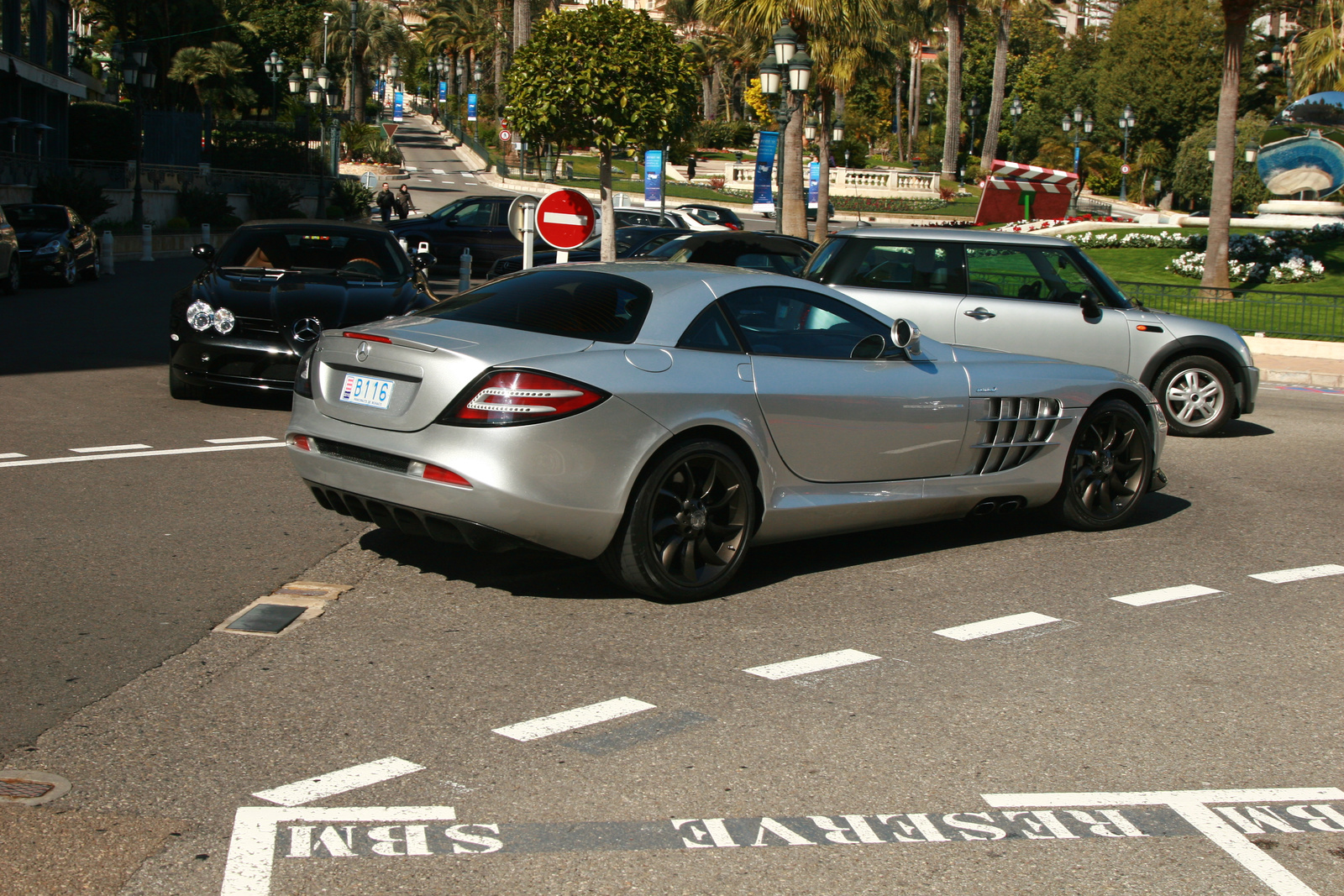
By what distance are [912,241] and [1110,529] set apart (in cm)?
403

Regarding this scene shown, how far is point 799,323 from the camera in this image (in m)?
6.84

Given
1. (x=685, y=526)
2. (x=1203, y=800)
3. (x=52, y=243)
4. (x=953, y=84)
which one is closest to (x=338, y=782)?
(x=685, y=526)

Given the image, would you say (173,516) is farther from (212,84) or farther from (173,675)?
(212,84)

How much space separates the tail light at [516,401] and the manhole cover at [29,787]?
2188 millimetres

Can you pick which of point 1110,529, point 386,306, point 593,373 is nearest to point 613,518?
point 593,373

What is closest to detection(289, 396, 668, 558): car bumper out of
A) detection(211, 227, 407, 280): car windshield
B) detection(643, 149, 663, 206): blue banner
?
detection(211, 227, 407, 280): car windshield

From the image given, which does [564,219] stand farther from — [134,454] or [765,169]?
[765,169]

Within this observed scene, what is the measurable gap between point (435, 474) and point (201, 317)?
640cm

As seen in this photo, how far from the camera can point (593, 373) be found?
19.2 ft

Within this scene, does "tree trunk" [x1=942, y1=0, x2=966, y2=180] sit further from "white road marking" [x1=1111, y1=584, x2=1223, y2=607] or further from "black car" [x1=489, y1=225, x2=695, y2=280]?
"white road marking" [x1=1111, y1=584, x2=1223, y2=607]

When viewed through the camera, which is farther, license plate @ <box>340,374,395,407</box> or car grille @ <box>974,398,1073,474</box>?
car grille @ <box>974,398,1073,474</box>

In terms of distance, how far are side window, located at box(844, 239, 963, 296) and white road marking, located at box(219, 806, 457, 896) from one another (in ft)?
27.9

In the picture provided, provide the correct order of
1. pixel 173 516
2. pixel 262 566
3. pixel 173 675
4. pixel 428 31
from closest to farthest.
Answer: pixel 173 675, pixel 262 566, pixel 173 516, pixel 428 31

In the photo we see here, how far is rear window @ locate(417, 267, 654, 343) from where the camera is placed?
20.4 ft
